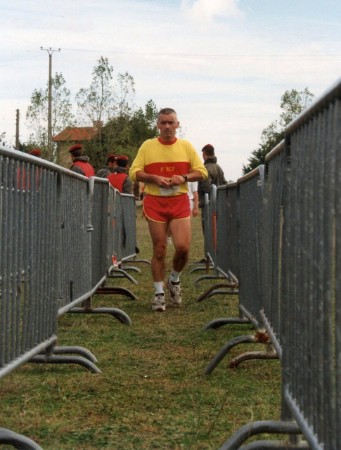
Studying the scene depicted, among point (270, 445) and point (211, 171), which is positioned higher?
point (211, 171)

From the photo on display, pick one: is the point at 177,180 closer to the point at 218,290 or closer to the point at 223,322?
the point at 218,290

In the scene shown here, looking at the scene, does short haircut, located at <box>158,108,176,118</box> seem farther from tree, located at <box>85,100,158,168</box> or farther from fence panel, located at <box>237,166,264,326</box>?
tree, located at <box>85,100,158,168</box>

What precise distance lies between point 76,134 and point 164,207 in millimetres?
84730

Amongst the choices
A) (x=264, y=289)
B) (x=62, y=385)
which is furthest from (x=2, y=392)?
(x=264, y=289)

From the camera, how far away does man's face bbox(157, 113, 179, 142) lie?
436 inches

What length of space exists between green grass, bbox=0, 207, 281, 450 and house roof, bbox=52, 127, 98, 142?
73.9 meters

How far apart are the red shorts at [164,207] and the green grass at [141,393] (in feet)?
7.21

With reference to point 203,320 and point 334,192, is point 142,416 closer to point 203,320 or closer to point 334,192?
point 334,192

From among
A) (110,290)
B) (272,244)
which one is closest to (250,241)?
(272,244)

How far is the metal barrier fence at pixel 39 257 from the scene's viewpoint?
16.4 feet

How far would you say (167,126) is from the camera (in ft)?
36.3

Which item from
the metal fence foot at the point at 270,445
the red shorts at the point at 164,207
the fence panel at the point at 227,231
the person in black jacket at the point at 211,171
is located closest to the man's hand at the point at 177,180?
the red shorts at the point at 164,207

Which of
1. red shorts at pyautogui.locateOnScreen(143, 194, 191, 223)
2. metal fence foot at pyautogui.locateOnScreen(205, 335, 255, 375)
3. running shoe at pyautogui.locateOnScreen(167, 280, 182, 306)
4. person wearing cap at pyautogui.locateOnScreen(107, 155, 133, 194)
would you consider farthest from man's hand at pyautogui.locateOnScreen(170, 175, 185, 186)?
person wearing cap at pyautogui.locateOnScreen(107, 155, 133, 194)

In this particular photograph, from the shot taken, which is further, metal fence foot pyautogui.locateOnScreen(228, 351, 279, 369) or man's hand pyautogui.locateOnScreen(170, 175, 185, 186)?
man's hand pyautogui.locateOnScreen(170, 175, 185, 186)
